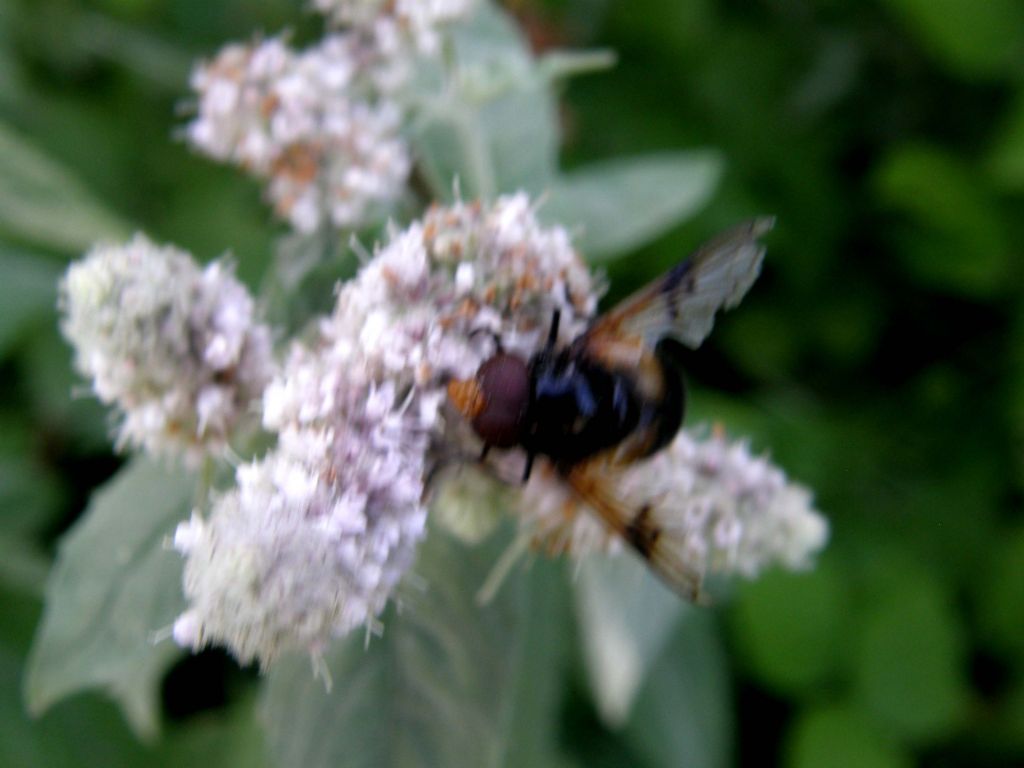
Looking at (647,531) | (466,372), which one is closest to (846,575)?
(647,531)

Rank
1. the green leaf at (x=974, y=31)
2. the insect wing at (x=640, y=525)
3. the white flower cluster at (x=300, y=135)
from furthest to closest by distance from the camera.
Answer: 1. the green leaf at (x=974, y=31)
2. the white flower cluster at (x=300, y=135)
3. the insect wing at (x=640, y=525)

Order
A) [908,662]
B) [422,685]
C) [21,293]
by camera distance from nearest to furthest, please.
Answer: [422,685] → [21,293] → [908,662]

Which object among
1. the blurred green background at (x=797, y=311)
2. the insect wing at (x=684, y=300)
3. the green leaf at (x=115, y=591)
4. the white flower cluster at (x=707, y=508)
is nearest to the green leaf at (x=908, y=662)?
the blurred green background at (x=797, y=311)

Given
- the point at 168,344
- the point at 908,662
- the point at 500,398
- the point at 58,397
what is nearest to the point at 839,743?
the point at 908,662

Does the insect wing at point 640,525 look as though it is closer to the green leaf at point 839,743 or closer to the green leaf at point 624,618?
the green leaf at point 624,618

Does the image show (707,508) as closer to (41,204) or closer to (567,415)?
(567,415)

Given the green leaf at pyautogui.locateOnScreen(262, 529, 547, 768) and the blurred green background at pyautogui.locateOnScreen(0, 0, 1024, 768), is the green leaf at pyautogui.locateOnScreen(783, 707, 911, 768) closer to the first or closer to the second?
the blurred green background at pyautogui.locateOnScreen(0, 0, 1024, 768)
